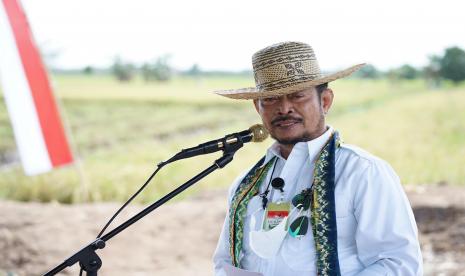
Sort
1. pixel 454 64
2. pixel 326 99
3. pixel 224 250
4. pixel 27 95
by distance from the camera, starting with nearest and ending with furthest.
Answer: pixel 326 99
pixel 224 250
pixel 27 95
pixel 454 64

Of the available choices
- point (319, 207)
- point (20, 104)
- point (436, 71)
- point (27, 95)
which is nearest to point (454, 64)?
point (436, 71)

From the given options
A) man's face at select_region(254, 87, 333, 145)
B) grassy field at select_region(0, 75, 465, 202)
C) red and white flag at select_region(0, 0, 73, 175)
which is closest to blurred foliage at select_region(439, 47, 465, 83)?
grassy field at select_region(0, 75, 465, 202)

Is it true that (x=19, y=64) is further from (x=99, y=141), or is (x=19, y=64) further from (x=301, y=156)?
(x=99, y=141)

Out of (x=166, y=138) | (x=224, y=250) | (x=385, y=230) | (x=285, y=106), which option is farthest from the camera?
(x=166, y=138)

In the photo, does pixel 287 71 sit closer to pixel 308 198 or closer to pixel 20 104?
pixel 308 198

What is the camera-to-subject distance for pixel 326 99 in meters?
2.17

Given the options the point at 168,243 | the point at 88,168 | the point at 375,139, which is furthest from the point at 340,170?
the point at 375,139

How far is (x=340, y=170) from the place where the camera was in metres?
2.01

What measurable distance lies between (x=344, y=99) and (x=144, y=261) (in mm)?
31280

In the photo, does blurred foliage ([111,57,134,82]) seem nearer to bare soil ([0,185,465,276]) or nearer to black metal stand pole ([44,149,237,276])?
bare soil ([0,185,465,276])

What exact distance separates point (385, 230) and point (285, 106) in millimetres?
524

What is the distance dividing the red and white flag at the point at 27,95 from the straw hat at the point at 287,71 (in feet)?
16.6

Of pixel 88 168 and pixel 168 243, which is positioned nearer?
pixel 168 243

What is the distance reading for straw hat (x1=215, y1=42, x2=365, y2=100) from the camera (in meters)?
2.07
